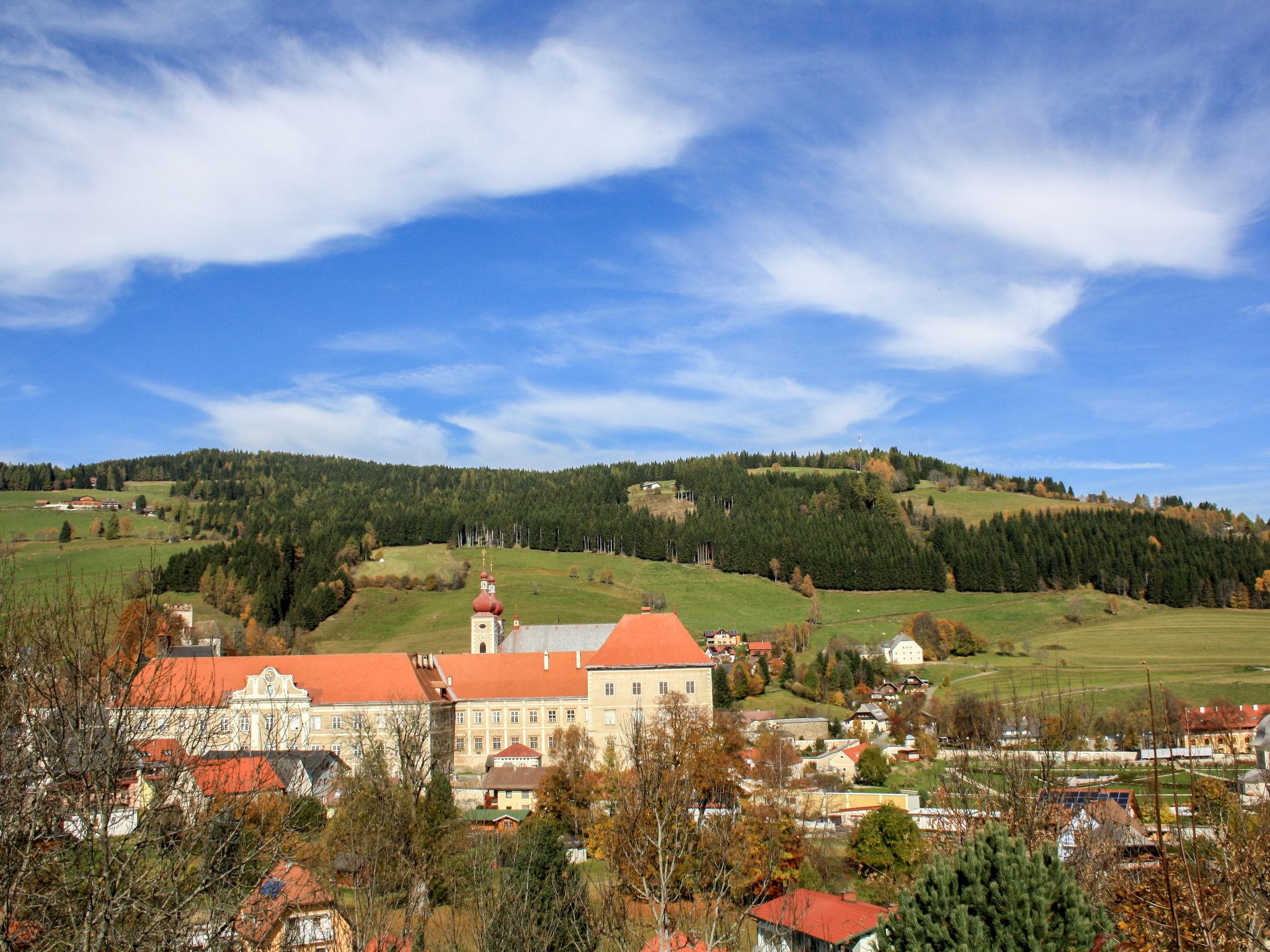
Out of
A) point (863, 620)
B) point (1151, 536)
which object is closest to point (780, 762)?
point (863, 620)

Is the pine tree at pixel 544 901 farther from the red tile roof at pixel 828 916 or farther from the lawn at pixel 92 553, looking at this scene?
the lawn at pixel 92 553

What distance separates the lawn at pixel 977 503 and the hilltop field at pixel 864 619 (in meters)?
36.3

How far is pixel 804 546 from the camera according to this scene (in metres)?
154

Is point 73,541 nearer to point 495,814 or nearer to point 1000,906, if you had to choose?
point 495,814

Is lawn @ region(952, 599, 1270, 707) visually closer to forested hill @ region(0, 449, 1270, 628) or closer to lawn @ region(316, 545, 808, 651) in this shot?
forested hill @ region(0, 449, 1270, 628)

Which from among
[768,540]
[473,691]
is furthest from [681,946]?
[768,540]

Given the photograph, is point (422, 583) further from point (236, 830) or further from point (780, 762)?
point (236, 830)

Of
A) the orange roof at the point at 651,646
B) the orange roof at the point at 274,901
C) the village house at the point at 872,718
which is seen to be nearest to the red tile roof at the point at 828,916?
the orange roof at the point at 274,901

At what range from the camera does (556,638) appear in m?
93.8

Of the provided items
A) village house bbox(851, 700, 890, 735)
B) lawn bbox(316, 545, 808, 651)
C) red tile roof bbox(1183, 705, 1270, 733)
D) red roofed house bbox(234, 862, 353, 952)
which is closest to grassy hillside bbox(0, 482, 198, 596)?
lawn bbox(316, 545, 808, 651)

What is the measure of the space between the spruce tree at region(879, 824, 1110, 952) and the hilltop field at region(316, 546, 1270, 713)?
2813 inches

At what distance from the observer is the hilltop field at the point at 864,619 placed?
3733 inches

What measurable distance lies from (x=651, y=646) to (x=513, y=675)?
16.4 m

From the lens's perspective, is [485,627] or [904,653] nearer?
[485,627]
